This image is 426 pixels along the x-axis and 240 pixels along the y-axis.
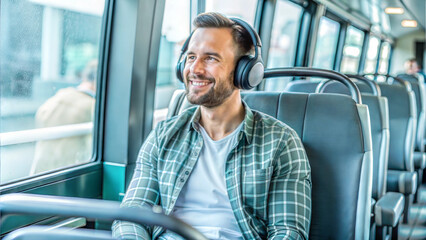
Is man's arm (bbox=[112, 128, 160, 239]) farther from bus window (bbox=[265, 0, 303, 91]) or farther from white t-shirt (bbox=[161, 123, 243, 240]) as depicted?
bus window (bbox=[265, 0, 303, 91])

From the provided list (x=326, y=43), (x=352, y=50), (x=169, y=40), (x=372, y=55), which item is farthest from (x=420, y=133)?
(x=372, y=55)

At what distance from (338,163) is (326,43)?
4.66 metres

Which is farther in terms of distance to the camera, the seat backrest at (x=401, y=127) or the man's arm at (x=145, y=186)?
the seat backrest at (x=401, y=127)

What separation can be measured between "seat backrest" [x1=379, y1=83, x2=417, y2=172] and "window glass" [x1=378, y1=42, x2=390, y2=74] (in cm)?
804

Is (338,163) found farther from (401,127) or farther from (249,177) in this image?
(401,127)

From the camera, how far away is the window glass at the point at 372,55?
954 centimetres

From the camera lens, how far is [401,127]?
3.46 m

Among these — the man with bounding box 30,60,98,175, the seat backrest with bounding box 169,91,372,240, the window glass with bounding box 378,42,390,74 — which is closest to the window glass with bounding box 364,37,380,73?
the window glass with bounding box 378,42,390,74

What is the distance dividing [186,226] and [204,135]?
0.98 m

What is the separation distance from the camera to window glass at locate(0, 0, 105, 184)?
206 centimetres

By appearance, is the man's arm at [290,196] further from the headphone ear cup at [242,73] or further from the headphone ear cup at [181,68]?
the headphone ear cup at [181,68]

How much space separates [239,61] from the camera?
179 centimetres

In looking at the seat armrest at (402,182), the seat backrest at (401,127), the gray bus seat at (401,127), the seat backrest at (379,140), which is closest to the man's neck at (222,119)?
the seat backrest at (379,140)

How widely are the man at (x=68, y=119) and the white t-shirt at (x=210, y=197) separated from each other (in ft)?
2.98
